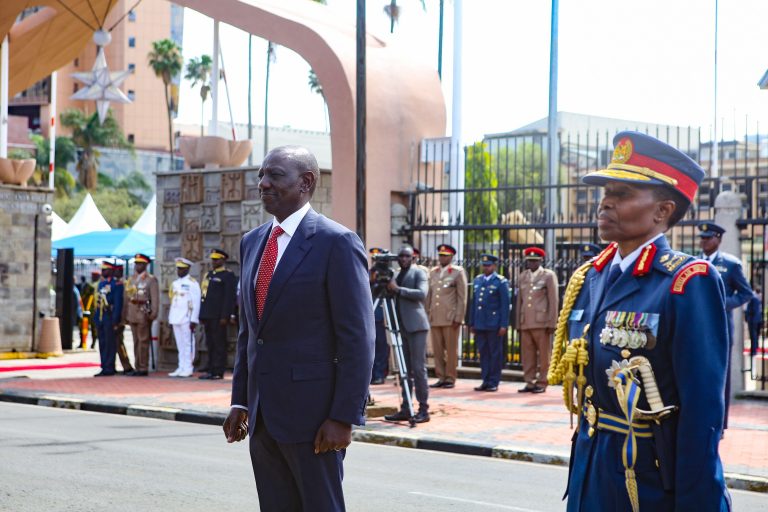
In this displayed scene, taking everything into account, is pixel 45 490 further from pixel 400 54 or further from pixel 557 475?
pixel 400 54

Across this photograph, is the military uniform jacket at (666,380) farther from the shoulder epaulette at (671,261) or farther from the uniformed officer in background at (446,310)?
the uniformed officer in background at (446,310)

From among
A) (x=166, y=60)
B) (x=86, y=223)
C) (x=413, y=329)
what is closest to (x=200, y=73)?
(x=166, y=60)

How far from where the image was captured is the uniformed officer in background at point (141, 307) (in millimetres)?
18609

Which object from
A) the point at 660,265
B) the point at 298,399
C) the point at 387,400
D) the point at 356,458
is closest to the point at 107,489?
the point at 356,458

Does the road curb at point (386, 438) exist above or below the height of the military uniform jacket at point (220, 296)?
below

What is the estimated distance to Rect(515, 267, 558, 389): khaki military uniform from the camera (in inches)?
634

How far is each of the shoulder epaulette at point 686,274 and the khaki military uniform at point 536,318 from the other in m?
12.5

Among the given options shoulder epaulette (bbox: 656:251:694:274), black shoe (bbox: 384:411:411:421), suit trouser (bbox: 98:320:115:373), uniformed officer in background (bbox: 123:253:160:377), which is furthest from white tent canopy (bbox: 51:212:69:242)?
shoulder epaulette (bbox: 656:251:694:274)

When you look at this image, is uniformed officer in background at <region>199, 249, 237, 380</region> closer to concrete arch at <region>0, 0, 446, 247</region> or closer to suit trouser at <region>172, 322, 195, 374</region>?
suit trouser at <region>172, 322, 195, 374</region>

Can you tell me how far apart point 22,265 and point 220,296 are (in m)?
6.26

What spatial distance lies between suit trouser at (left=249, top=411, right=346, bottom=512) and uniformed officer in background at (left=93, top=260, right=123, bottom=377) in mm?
15081

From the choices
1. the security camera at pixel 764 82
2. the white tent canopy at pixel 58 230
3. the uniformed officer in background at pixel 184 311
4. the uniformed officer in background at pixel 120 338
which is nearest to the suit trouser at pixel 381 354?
the uniformed officer in background at pixel 184 311

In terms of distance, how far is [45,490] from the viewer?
7.96 metres

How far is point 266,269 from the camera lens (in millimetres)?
4359
